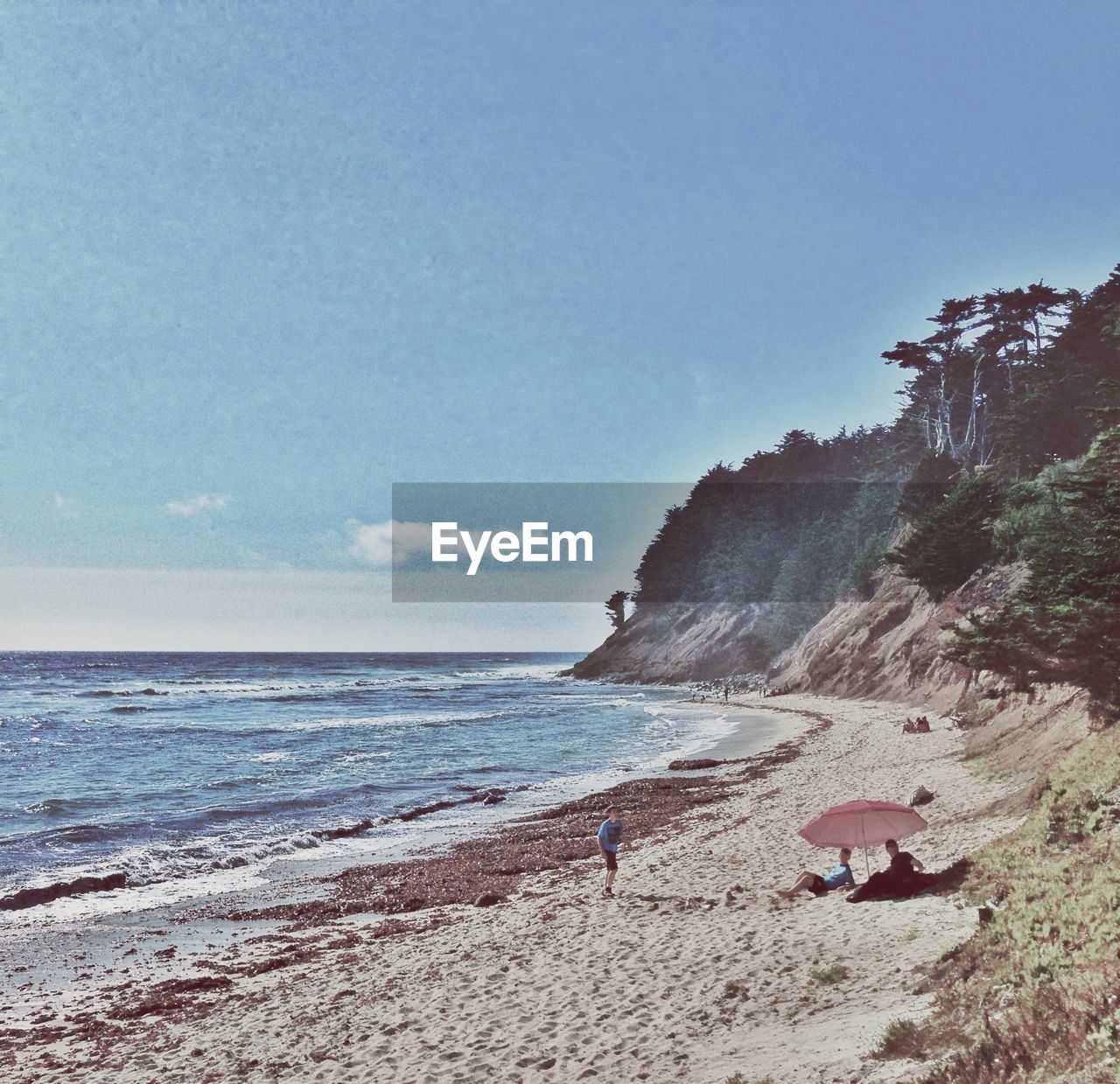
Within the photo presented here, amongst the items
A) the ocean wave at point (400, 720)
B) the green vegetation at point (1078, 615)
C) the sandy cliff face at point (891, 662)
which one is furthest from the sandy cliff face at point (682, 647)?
the green vegetation at point (1078, 615)

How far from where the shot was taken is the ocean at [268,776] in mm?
23672

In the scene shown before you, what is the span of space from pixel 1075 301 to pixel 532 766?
47.8 meters

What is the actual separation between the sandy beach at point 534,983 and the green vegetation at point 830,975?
0.06 meters

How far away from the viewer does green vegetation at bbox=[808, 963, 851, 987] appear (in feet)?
35.8

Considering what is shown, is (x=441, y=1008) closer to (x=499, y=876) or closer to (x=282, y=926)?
(x=282, y=926)

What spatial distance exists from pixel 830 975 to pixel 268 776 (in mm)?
31607

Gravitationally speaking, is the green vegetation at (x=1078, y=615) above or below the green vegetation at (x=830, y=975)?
above

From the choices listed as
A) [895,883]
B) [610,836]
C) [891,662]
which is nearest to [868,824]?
[895,883]

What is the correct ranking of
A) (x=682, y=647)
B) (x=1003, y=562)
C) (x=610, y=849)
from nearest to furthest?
(x=610, y=849), (x=1003, y=562), (x=682, y=647)

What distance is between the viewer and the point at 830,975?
1102 cm

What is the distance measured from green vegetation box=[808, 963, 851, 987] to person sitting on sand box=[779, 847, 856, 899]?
412 centimetres

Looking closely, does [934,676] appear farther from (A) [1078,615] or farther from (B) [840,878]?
(B) [840,878]

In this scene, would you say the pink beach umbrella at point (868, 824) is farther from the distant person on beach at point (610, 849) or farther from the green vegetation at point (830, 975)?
the green vegetation at point (830, 975)

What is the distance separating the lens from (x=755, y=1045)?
9461 mm
